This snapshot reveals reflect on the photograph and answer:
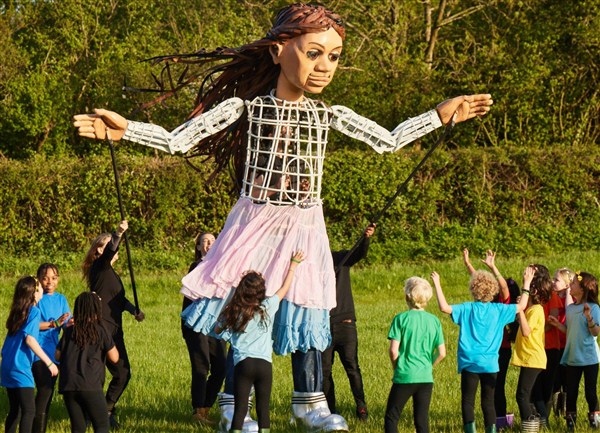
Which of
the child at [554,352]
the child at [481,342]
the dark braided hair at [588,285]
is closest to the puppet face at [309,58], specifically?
the child at [481,342]

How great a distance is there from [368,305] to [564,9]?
885cm

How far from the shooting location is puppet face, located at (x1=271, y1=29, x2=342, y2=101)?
29.0 ft

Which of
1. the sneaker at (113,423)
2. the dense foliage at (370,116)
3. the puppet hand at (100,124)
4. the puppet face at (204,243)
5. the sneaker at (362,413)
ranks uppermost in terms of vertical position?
A: the dense foliage at (370,116)

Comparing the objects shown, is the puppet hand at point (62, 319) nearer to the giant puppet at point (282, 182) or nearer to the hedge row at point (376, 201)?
the giant puppet at point (282, 182)

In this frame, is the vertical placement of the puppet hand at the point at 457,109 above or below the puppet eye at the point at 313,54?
below

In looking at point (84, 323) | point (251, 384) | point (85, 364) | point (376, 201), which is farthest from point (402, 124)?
point (376, 201)

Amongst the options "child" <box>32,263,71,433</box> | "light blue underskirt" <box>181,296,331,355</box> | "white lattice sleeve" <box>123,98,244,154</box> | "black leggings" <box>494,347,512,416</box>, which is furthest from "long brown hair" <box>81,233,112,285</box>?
"black leggings" <box>494,347,512,416</box>

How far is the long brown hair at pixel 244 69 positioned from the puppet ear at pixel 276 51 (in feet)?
0.08

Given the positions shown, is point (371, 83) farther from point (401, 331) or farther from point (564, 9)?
point (401, 331)

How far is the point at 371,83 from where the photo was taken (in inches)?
913

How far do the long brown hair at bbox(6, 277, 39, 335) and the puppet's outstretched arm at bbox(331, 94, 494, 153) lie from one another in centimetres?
255

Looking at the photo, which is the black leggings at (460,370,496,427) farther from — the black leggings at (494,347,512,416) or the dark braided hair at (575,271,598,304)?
the dark braided hair at (575,271,598,304)

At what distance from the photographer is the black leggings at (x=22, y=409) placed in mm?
8555

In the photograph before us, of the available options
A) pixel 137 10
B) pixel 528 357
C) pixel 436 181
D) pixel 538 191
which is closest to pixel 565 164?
pixel 538 191
